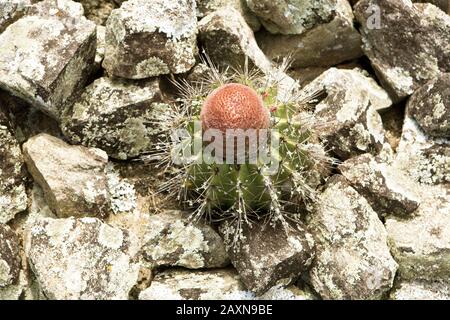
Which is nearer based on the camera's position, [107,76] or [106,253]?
[106,253]

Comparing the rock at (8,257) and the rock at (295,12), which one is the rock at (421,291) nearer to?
the rock at (295,12)

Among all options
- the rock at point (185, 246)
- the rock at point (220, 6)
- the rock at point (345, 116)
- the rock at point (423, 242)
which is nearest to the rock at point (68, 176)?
the rock at point (185, 246)

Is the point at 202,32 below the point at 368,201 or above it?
above

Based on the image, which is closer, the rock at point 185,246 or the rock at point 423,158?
the rock at point 185,246

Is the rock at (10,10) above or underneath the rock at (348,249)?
above
